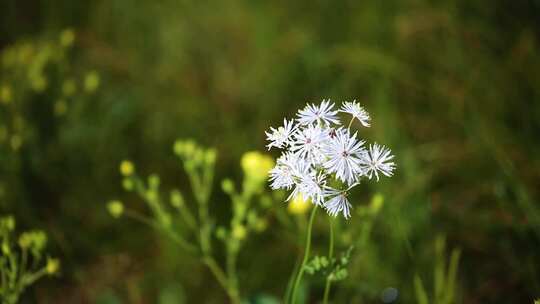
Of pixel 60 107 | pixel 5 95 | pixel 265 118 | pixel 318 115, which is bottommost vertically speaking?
pixel 318 115

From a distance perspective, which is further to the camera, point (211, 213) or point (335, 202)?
point (211, 213)

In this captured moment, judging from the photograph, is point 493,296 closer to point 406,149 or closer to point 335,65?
point 406,149

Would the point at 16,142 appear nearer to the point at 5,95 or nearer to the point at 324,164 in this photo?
the point at 5,95

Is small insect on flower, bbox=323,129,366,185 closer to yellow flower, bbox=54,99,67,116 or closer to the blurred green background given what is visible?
the blurred green background

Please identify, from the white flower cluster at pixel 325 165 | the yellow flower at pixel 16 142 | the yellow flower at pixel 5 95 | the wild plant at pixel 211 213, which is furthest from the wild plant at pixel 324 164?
the yellow flower at pixel 5 95

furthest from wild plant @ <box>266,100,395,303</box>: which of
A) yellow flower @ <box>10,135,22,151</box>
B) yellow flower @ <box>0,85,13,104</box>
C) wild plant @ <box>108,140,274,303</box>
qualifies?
yellow flower @ <box>0,85,13,104</box>

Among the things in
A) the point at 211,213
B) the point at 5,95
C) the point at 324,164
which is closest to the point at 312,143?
the point at 324,164

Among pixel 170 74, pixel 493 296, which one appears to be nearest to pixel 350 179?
pixel 493 296

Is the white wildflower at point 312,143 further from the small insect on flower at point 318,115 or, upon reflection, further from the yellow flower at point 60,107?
the yellow flower at point 60,107
